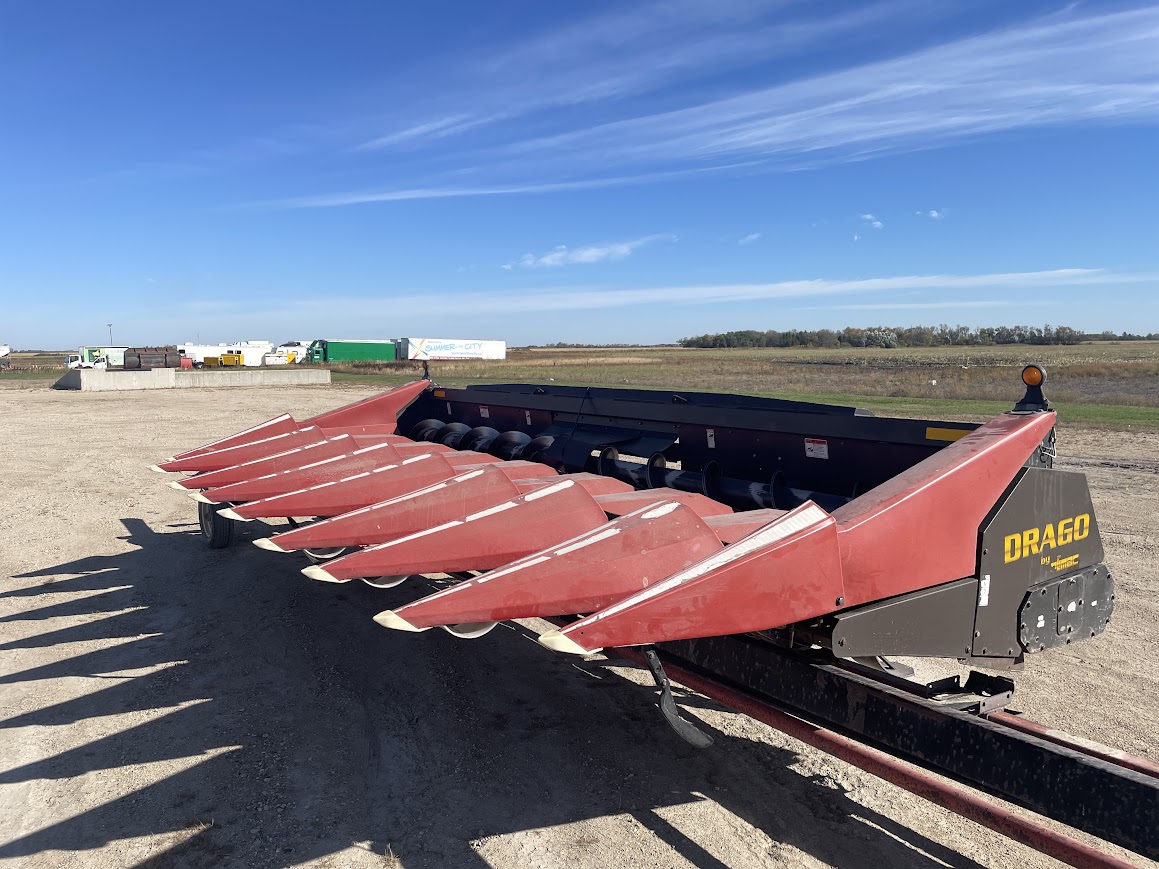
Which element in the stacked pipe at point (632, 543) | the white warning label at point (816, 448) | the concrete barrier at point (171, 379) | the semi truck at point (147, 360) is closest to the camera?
the stacked pipe at point (632, 543)

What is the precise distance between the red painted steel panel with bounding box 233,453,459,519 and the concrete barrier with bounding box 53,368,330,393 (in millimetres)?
32041

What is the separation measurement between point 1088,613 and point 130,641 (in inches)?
197

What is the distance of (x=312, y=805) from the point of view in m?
3.19

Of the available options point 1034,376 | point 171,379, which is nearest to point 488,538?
point 1034,376

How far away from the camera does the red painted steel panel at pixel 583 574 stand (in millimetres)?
2338

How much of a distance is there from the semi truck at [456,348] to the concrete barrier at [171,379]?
3711cm

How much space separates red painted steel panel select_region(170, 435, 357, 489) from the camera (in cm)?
438

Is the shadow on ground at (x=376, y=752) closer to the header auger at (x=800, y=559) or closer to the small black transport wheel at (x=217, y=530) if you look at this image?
the header auger at (x=800, y=559)

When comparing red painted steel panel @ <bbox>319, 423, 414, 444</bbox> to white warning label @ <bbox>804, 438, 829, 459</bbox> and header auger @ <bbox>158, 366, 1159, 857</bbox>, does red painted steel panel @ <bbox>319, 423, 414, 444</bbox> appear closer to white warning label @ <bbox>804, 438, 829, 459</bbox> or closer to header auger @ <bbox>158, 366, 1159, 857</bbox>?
header auger @ <bbox>158, 366, 1159, 857</bbox>

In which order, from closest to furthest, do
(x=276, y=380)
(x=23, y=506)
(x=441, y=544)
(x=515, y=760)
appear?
(x=441, y=544), (x=515, y=760), (x=23, y=506), (x=276, y=380)

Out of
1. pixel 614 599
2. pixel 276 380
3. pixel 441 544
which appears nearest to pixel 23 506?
pixel 441 544

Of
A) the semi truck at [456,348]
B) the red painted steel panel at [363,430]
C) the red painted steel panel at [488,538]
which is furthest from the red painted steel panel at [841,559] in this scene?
the semi truck at [456,348]

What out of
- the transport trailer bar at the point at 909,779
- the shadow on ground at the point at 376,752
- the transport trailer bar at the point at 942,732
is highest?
the transport trailer bar at the point at 942,732

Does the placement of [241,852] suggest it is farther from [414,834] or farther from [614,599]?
[614,599]
